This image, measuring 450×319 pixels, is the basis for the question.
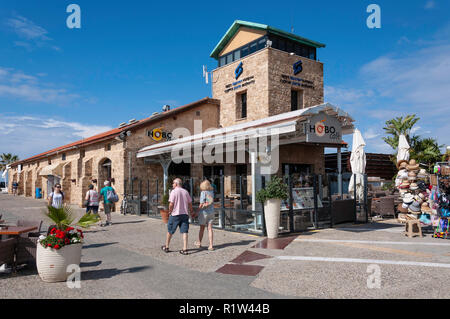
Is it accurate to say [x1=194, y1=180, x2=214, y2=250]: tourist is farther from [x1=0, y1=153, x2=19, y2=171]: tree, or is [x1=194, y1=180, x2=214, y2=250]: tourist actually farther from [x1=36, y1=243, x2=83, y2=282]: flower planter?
[x1=0, y1=153, x2=19, y2=171]: tree

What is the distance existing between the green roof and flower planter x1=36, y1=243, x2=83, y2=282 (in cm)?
1686

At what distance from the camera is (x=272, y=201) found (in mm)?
8734

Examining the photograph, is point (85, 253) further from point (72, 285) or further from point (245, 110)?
point (245, 110)

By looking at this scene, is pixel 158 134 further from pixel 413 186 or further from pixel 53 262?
pixel 53 262

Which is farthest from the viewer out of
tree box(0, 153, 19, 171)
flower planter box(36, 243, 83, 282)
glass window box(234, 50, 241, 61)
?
tree box(0, 153, 19, 171)

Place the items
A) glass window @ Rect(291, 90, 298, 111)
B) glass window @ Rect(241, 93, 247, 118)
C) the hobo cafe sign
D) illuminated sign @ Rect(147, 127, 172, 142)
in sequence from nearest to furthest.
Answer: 1. the hobo cafe sign
2. illuminated sign @ Rect(147, 127, 172, 142)
3. glass window @ Rect(291, 90, 298, 111)
4. glass window @ Rect(241, 93, 247, 118)

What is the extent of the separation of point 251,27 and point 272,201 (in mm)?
14495

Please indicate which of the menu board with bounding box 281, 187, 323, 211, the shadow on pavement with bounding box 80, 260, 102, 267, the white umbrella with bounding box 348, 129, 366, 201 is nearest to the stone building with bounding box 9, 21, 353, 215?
the white umbrella with bounding box 348, 129, 366, 201

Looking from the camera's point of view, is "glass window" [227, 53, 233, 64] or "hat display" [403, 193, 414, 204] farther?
"glass window" [227, 53, 233, 64]

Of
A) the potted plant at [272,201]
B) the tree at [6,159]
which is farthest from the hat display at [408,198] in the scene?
the tree at [6,159]

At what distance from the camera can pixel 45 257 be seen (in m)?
5.16

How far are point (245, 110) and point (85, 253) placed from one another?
14114 mm

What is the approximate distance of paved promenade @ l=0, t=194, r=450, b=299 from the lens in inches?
184

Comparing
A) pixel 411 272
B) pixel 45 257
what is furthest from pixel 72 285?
pixel 411 272
